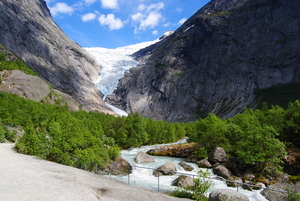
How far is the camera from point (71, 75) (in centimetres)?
16138

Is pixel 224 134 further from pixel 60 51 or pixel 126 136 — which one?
pixel 60 51

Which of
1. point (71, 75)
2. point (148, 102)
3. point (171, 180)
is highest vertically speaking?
point (71, 75)

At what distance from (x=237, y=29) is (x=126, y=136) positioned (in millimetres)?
129494

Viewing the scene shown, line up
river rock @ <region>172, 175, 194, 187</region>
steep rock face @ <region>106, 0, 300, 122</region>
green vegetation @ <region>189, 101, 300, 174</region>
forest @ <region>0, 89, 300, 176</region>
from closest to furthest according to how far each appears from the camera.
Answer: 1. river rock @ <region>172, 175, 194, 187</region>
2. forest @ <region>0, 89, 300, 176</region>
3. green vegetation @ <region>189, 101, 300, 174</region>
4. steep rock face @ <region>106, 0, 300, 122</region>

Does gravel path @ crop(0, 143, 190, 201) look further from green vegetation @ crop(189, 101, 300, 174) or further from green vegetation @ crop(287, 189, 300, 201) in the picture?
green vegetation @ crop(189, 101, 300, 174)

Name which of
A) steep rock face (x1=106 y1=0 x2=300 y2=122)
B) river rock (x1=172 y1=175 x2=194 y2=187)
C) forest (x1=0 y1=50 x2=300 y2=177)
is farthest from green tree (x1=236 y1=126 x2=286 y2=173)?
steep rock face (x1=106 y1=0 x2=300 y2=122)

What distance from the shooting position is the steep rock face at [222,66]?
416 ft

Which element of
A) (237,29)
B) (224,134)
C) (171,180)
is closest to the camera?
(171,180)

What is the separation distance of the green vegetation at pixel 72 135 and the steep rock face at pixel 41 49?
83292mm

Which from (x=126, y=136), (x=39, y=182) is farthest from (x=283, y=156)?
(x=126, y=136)

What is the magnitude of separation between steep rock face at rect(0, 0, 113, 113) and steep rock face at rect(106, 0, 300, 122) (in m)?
34.5

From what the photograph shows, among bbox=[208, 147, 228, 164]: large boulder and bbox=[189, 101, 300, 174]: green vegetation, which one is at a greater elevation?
bbox=[189, 101, 300, 174]: green vegetation

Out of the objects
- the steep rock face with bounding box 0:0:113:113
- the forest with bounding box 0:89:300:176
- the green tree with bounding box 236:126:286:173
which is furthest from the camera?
the steep rock face with bounding box 0:0:113:113

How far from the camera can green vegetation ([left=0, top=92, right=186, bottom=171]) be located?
72.6 feet
